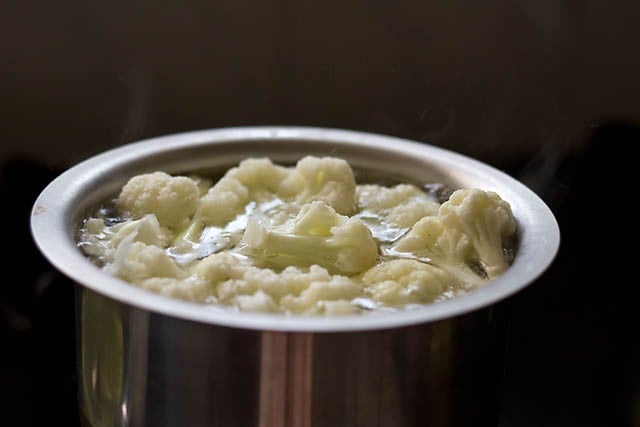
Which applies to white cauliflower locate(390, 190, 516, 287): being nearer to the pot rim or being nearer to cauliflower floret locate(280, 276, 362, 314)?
the pot rim

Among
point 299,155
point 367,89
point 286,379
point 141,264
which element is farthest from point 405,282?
point 367,89

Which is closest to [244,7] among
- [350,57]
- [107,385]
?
[350,57]

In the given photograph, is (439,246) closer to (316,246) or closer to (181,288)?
(316,246)

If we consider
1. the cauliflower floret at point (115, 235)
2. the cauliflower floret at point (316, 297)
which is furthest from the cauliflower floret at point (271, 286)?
the cauliflower floret at point (115, 235)

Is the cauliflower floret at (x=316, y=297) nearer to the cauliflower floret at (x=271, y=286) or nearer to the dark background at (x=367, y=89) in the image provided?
the cauliflower floret at (x=271, y=286)

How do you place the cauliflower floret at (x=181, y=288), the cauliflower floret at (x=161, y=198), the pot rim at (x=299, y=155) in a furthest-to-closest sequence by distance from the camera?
the cauliflower floret at (x=161, y=198) < the cauliflower floret at (x=181, y=288) < the pot rim at (x=299, y=155)
